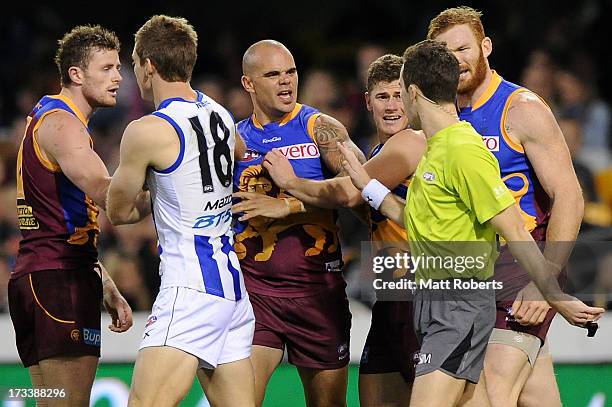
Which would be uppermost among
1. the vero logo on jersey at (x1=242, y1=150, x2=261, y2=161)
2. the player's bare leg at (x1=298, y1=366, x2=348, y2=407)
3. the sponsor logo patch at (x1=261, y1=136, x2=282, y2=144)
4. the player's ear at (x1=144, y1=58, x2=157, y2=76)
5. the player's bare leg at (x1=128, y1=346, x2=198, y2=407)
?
the player's ear at (x1=144, y1=58, x2=157, y2=76)

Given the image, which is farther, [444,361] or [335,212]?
[335,212]

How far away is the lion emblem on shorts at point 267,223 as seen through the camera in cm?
637

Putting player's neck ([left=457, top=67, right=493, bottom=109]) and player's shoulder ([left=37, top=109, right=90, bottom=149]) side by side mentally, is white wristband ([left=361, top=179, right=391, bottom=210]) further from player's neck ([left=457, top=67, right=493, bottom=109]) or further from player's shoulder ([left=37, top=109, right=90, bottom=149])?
player's shoulder ([left=37, top=109, right=90, bottom=149])

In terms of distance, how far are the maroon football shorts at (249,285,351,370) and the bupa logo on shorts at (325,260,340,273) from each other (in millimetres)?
149

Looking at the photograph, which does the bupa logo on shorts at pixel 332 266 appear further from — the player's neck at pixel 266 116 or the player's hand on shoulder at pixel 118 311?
the player's hand on shoulder at pixel 118 311

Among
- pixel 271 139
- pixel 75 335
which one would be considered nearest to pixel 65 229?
pixel 75 335

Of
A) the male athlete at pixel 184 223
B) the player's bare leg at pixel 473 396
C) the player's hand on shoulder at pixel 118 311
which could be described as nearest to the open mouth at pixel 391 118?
the male athlete at pixel 184 223

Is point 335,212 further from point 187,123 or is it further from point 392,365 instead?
point 187,123

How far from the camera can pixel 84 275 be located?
19.5ft

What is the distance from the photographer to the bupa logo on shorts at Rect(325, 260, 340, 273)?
21.1ft

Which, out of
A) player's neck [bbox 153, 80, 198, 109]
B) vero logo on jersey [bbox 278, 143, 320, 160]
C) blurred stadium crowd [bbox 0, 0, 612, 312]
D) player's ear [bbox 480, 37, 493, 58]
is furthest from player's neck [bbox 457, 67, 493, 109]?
blurred stadium crowd [bbox 0, 0, 612, 312]

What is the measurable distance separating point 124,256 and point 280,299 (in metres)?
3.09

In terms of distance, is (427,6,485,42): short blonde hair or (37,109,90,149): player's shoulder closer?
(37,109,90,149): player's shoulder

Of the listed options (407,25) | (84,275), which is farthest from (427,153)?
(407,25)
